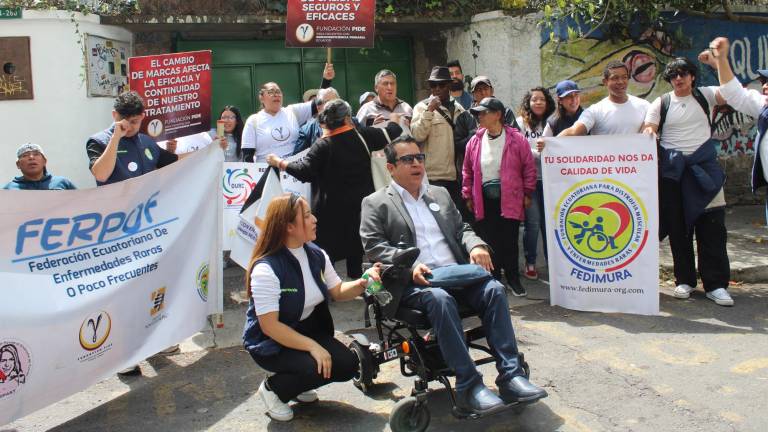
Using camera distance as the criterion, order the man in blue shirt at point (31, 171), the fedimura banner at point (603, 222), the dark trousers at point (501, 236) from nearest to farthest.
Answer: the man in blue shirt at point (31, 171)
the fedimura banner at point (603, 222)
the dark trousers at point (501, 236)

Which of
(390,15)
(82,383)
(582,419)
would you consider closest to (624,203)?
(582,419)

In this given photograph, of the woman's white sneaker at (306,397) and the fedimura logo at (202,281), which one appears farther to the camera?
the fedimura logo at (202,281)

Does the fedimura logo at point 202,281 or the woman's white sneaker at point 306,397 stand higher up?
the fedimura logo at point 202,281

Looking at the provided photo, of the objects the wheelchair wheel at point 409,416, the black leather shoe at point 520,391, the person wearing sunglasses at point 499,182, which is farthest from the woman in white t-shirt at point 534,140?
the wheelchair wheel at point 409,416

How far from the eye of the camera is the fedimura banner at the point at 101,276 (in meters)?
4.23

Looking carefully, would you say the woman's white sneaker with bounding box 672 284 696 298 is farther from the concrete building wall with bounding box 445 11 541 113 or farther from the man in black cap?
the concrete building wall with bounding box 445 11 541 113

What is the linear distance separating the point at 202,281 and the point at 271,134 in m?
2.75

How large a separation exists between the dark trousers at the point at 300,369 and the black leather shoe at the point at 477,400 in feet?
2.34

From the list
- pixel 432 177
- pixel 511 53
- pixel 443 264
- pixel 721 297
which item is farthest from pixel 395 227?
pixel 511 53

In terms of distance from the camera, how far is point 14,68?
372 inches

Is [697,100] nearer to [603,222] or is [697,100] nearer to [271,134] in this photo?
[603,222]

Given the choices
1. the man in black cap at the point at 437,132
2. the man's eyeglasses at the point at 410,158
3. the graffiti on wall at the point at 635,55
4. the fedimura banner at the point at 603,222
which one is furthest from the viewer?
the graffiti on wall at the point at 635,55

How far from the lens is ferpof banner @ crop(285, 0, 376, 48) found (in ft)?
25.8

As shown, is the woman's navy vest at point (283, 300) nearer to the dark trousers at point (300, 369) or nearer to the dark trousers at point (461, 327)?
the dark trousers at point (300, 369)
